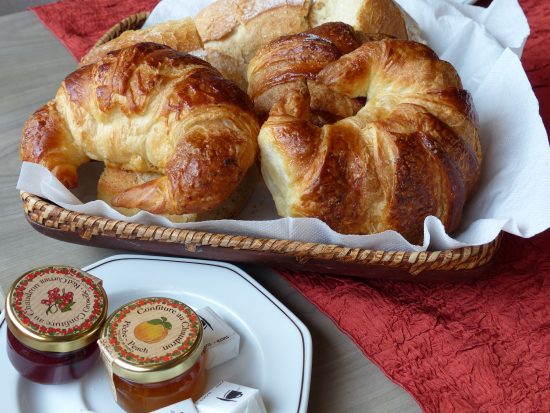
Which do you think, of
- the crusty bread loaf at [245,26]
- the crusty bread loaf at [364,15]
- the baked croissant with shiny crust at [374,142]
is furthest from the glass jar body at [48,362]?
the crusty bread loaf at [364,15]

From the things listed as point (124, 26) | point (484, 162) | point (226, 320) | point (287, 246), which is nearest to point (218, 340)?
point (226, 320)

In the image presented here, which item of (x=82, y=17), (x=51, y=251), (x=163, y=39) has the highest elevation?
(x=163, y=39)

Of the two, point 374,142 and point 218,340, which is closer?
point 218,340

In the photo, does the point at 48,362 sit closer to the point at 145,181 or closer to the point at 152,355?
the point at 152,355

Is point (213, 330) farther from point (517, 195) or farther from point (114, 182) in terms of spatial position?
point (517, 195)

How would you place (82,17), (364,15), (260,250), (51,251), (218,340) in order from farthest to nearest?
(82,17) < (364,15) < (51,251) < (260,250) < (218,340)

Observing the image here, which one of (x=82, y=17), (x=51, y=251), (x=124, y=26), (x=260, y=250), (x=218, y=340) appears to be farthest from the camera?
(x=82, y=17)

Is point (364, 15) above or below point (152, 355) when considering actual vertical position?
above
